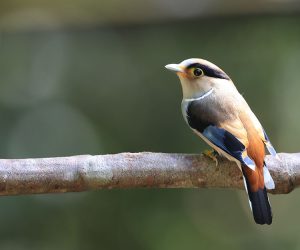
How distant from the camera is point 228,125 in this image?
9.10 feet

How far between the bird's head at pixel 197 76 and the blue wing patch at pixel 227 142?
0.94 feet

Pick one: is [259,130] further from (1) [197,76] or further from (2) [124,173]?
(2) [124,173]

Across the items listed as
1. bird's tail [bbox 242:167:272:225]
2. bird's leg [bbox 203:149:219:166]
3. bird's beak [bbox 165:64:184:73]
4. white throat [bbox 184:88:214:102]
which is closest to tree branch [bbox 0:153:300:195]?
bird's leg [bbox 203:149:219:166]

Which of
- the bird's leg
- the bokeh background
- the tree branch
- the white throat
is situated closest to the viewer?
the tree branch

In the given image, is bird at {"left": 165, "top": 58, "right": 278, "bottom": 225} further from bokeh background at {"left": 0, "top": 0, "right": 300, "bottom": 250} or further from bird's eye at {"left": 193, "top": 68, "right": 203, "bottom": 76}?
bokeh background at {"left": 0, "top": 0, "right": 300, "bottom": 250}

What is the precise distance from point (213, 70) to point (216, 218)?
8.80 ft

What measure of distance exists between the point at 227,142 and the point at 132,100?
130 inches

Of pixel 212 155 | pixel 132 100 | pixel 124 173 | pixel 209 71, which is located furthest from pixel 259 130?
pixel 132 100

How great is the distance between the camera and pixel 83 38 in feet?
22.2

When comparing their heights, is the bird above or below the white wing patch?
above

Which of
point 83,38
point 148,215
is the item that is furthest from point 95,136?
point 83,38

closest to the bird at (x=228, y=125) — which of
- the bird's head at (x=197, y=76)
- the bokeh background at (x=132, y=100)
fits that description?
the bird's head at (x=197, y=76)

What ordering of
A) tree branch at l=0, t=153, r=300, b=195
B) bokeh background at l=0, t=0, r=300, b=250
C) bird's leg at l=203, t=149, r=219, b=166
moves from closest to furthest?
tree branch at l=0, t=153, r=300, b=195 < bird's leg at l=203, t=149, r=219, b=166 < bokeh background at l=0, t=0, r=300, b=250

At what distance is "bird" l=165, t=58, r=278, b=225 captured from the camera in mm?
2578
